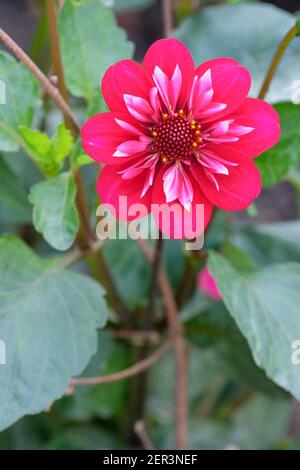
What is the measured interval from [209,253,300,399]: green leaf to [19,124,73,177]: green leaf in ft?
0.54

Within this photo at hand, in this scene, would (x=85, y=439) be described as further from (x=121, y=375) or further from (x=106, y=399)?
(x=121, y=375)

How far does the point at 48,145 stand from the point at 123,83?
0.11 metres

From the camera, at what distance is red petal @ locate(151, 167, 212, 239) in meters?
0.49

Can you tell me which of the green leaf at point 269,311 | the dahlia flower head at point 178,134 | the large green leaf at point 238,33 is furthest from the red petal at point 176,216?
the large green leaf at point 238,33

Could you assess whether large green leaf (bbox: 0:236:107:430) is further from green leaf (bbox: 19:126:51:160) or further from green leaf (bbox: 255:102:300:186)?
green leaf (bbox: 255:102:300:186)

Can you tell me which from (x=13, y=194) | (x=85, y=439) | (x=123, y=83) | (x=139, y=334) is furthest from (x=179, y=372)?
(x=123, y=83)

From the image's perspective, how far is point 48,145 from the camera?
56cm

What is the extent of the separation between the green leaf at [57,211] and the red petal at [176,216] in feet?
0.25

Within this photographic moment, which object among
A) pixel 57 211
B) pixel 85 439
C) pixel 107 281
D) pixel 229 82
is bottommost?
pixel 85 439

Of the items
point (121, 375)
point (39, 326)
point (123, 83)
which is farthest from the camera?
point (121, 375)

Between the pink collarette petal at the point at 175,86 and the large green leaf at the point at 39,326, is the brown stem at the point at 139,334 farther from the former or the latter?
the pink collarette petal at the point at 175,86

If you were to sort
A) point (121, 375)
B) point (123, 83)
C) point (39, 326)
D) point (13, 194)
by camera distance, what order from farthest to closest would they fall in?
point (13, 194), point (121, 375), point (39, 326), point (123, 83)

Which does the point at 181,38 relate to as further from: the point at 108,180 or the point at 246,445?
the point at 246,445
